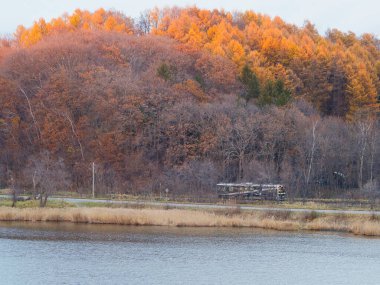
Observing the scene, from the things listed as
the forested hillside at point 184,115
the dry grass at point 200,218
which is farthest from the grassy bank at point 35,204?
the dry grass at point 200,218

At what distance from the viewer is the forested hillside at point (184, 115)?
58.3m

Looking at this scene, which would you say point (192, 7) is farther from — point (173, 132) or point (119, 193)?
point (119, 193)

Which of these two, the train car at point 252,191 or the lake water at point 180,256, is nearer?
the lake water at point 180,256

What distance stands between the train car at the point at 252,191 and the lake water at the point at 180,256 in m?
11.7

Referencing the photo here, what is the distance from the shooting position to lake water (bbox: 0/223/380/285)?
2461 cm

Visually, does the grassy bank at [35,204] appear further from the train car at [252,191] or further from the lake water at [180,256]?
the train car at [252,191]

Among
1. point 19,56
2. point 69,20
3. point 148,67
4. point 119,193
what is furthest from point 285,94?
point 69,20

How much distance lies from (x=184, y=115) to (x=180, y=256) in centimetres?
3579

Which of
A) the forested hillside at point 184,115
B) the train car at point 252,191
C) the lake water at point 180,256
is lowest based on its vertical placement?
the lake water at point 180,256

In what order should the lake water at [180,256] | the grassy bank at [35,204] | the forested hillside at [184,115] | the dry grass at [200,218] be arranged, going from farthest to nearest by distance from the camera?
the forested hillside at [184,115]
the grassy bank at [35,204]
the dry grass at [200,218]
the lake water at [180,256]

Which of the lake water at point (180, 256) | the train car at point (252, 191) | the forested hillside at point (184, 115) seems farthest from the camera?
the forested hillside at point (184, 115)

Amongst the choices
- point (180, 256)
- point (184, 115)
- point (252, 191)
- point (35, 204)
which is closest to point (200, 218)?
point (180, 256)

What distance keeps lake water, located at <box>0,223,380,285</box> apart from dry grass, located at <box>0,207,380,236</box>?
117 cm

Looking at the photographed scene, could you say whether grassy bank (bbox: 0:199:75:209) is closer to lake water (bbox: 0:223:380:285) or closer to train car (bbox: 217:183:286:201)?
lake water (bbox: 0:223:380:285)
